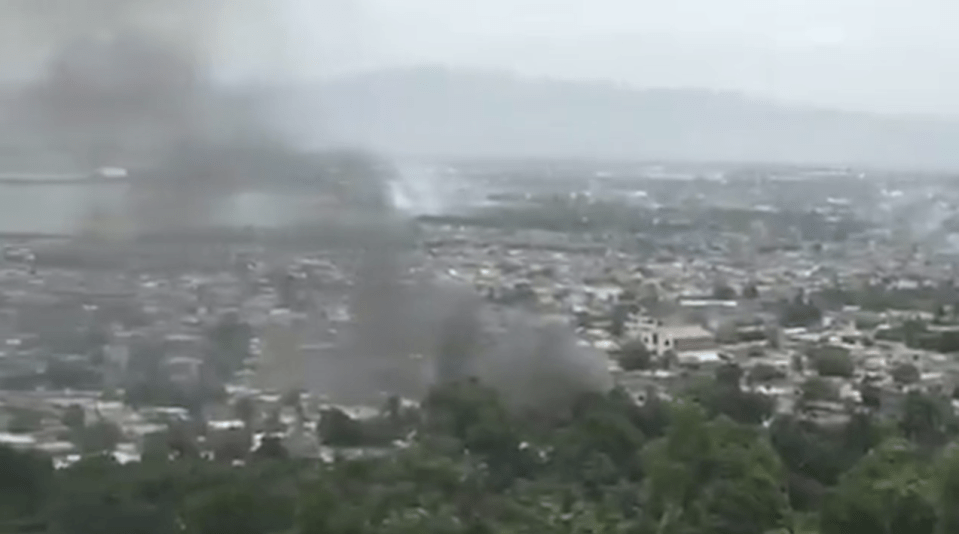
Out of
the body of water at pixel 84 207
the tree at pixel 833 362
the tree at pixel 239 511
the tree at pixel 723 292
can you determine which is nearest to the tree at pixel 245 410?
the body of water at pixel 84 207

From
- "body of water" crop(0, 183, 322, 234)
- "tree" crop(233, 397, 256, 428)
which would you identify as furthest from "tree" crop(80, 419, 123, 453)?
"body of water" crop(0, 183, 322, 234)

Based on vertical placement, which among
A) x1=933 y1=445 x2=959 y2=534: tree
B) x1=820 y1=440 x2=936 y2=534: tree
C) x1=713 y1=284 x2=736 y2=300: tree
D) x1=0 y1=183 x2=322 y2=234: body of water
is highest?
x1=0 y1=183 x2=322 y2=234: body of water

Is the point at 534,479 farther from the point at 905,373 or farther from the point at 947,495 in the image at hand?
the point at 905,373

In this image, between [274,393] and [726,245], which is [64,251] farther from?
[726,245]

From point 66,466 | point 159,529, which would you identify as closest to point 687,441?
point 159,529

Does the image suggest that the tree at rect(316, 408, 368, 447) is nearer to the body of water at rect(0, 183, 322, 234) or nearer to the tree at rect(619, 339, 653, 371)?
the body of water at rect(0, 183, 322, 234)

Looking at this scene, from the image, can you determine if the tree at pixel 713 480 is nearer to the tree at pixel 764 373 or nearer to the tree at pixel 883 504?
the tree at pixel 883 504

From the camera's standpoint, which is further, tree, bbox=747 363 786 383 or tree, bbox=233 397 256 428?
tree, bbox=747 363 786 383

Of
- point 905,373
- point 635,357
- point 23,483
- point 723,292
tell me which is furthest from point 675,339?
point 23,483
